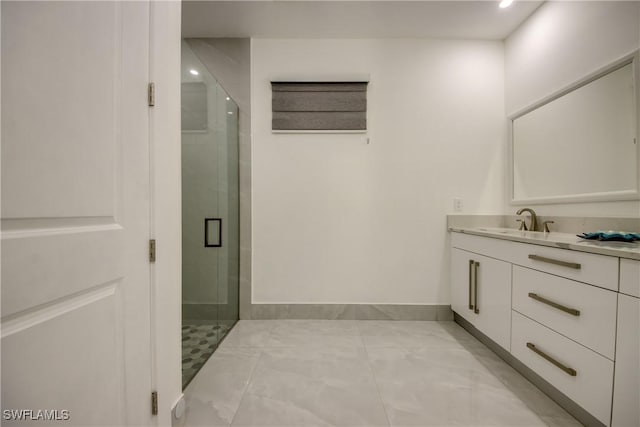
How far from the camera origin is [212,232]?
1.96m

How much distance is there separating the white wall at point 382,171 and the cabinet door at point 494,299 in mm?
516

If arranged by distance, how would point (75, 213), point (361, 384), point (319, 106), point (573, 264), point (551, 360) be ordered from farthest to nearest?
point (319, 106) < point (361, 384) < point (551, 360) < point (573, 264) < point (75, 213)

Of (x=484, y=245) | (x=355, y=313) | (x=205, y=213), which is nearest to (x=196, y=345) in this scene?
(x=205, y=213)

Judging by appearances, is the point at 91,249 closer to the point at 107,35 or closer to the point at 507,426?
the point at 107,35

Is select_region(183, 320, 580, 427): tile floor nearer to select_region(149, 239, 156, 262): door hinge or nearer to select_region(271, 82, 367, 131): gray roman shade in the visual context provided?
select_region(149, 239, 156, 262): door hinge

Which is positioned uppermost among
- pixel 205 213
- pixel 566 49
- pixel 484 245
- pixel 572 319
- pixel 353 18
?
pixel 353 18

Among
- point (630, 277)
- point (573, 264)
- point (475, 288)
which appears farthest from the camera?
point (475, 288)

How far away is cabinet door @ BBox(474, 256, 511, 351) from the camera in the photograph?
5.44 feet

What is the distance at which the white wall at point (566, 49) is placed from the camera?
1.53m

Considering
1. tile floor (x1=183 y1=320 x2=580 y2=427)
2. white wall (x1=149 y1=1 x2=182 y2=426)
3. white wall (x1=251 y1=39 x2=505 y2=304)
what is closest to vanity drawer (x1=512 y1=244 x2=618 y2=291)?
tile floor (x1=183 y1=320 x2=580 y2=427)

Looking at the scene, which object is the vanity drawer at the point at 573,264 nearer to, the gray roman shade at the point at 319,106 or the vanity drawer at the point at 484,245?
the vanity drawer at the point at 484,245

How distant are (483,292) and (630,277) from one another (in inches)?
38.5

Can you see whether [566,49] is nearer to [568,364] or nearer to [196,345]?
[568,364]

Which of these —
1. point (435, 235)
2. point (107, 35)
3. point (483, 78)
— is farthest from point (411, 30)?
point (107, 35)
